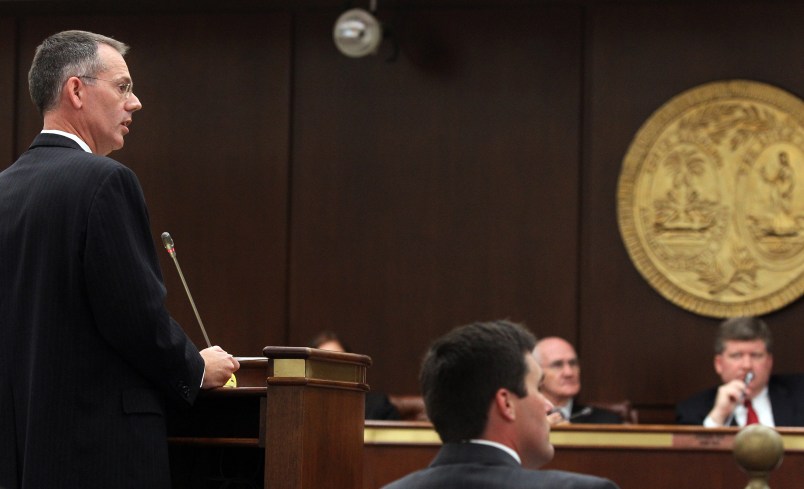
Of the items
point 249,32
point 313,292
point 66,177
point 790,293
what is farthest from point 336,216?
point 66,177

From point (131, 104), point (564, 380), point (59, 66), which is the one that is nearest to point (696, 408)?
point (564, 380)

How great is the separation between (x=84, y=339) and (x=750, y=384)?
4411 millimetres

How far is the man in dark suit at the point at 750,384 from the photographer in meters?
6.39

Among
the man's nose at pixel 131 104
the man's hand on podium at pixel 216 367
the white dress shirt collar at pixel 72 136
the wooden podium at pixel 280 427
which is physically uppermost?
the man's nose at pixel 131 104

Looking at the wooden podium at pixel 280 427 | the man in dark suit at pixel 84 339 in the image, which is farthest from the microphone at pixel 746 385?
the man in dark suit at pixel 84 339

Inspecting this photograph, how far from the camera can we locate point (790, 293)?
7.07m

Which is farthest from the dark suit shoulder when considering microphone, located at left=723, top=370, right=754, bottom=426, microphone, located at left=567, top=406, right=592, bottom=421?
microphone, located at left=567, top=406, right=592, bottom=421

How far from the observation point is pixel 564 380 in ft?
21.8

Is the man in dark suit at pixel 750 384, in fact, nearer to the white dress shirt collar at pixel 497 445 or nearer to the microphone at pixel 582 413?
the microphone at pixel 582 413

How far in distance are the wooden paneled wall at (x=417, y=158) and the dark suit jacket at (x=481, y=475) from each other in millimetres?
5053

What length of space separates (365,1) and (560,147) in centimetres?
128

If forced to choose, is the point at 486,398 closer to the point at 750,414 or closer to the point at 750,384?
the point at 750,414

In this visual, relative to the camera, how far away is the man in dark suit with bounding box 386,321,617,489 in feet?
7.29

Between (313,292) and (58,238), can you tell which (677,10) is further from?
(58,238)
